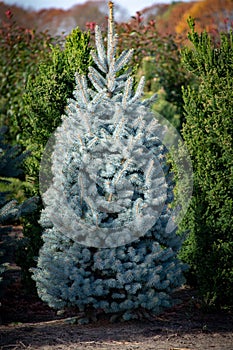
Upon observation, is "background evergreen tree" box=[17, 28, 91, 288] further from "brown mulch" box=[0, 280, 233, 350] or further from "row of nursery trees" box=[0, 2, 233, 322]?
"brown mulch" box=[0, 280, 233, 350]

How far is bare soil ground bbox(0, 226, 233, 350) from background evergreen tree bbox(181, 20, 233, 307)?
314 millimetres

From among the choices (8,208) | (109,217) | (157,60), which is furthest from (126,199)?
(157,60)

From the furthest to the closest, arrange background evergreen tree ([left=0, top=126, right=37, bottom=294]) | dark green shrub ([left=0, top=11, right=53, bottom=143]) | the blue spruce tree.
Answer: dark green shrub ([left=0, top=11, right=53, bottom=143])
background evergreen tree ([left=0, top=126, right=37, bottom=294])
the blue spruce tree

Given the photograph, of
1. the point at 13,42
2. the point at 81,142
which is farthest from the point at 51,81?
the point at 13,42

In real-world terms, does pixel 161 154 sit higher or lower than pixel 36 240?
higher

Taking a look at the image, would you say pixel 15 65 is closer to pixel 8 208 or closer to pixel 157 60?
pixel 157 60

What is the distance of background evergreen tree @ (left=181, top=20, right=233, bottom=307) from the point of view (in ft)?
15.4

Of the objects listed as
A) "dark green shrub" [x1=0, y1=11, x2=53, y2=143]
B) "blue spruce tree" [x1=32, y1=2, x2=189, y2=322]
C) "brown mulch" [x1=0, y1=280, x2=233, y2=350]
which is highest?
"dark green shrub" [x1=0, y1=11, x2=53, y2=143]

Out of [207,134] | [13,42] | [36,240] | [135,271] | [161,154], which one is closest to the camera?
[135,271]

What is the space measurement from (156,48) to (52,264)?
7.03 m

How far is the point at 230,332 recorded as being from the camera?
4.27 m

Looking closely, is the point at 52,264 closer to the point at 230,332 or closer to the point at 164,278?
the point at 164,278

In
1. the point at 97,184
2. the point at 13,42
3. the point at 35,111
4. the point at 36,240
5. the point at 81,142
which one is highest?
the point at 13,42

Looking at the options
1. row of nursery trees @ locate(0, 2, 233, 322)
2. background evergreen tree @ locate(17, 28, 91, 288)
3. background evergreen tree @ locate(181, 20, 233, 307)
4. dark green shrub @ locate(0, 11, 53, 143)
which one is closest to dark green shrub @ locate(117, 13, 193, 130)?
dark green shrub @ locate(0, 11, 53, 143)
